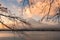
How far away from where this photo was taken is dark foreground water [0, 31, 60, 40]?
2426 mm

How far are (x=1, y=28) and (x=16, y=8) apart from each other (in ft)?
0.96

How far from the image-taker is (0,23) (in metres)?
2.44

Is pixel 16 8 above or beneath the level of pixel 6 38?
above

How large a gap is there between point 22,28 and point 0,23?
0.26 metres

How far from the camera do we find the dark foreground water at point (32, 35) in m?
2.43

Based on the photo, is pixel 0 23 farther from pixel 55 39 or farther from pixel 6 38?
pixel 55 39

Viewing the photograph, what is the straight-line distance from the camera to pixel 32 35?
2.45 meters

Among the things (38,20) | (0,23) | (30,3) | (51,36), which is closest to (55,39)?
(51,36)

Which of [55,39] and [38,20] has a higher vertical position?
[38,20]

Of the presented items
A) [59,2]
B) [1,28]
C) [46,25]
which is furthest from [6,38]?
[59,2]

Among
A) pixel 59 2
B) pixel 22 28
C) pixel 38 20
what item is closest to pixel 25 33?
pixel 22 28

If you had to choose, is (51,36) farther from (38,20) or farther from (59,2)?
(59,2)

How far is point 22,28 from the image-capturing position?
244cm

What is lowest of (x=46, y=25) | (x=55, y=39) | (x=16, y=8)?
(x=55, y=39)
